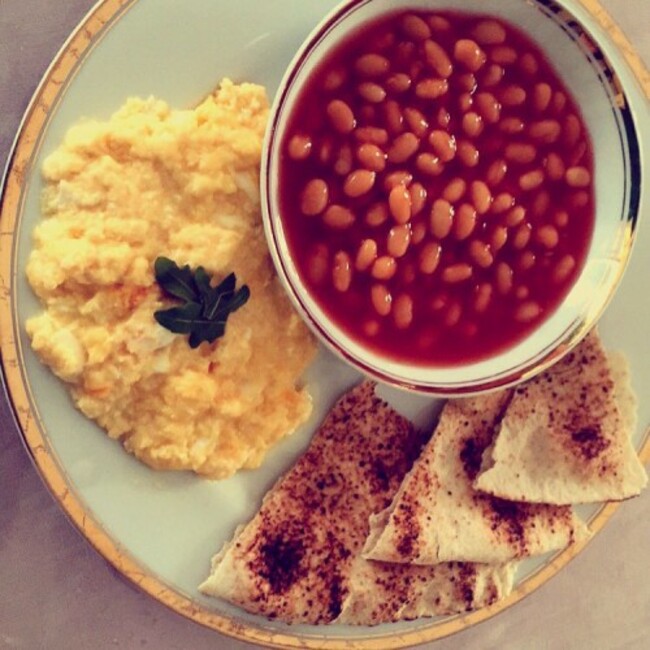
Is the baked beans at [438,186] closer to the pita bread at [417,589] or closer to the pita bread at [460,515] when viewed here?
the pita bread at [460,515]

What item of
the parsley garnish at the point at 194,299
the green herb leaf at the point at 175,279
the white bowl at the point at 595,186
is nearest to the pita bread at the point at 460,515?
the white bowl at the point at 595,186

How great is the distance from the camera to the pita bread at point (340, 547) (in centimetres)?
272

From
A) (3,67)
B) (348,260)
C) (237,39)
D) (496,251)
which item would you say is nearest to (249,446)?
(348,260)

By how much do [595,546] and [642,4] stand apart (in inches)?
76.5

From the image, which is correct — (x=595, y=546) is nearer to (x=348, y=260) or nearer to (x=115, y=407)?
(x=348, y=260)

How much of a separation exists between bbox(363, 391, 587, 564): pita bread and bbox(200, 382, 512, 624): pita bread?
0.26ft

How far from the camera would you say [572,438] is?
112 inches

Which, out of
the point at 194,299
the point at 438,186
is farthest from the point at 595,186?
the point at 194,299

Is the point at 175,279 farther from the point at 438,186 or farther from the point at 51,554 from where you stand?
the point at 51,554

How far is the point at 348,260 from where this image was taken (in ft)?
8.14

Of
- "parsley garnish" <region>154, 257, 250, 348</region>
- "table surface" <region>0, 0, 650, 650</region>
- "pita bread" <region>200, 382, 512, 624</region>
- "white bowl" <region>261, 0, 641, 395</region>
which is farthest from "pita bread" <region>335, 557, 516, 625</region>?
"parsley garnish" <region>154, 257, 250, 348</region>

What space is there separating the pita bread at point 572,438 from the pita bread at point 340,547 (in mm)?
307

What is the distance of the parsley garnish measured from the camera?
2395 mm

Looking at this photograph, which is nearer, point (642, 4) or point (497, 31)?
point (497, 31)
